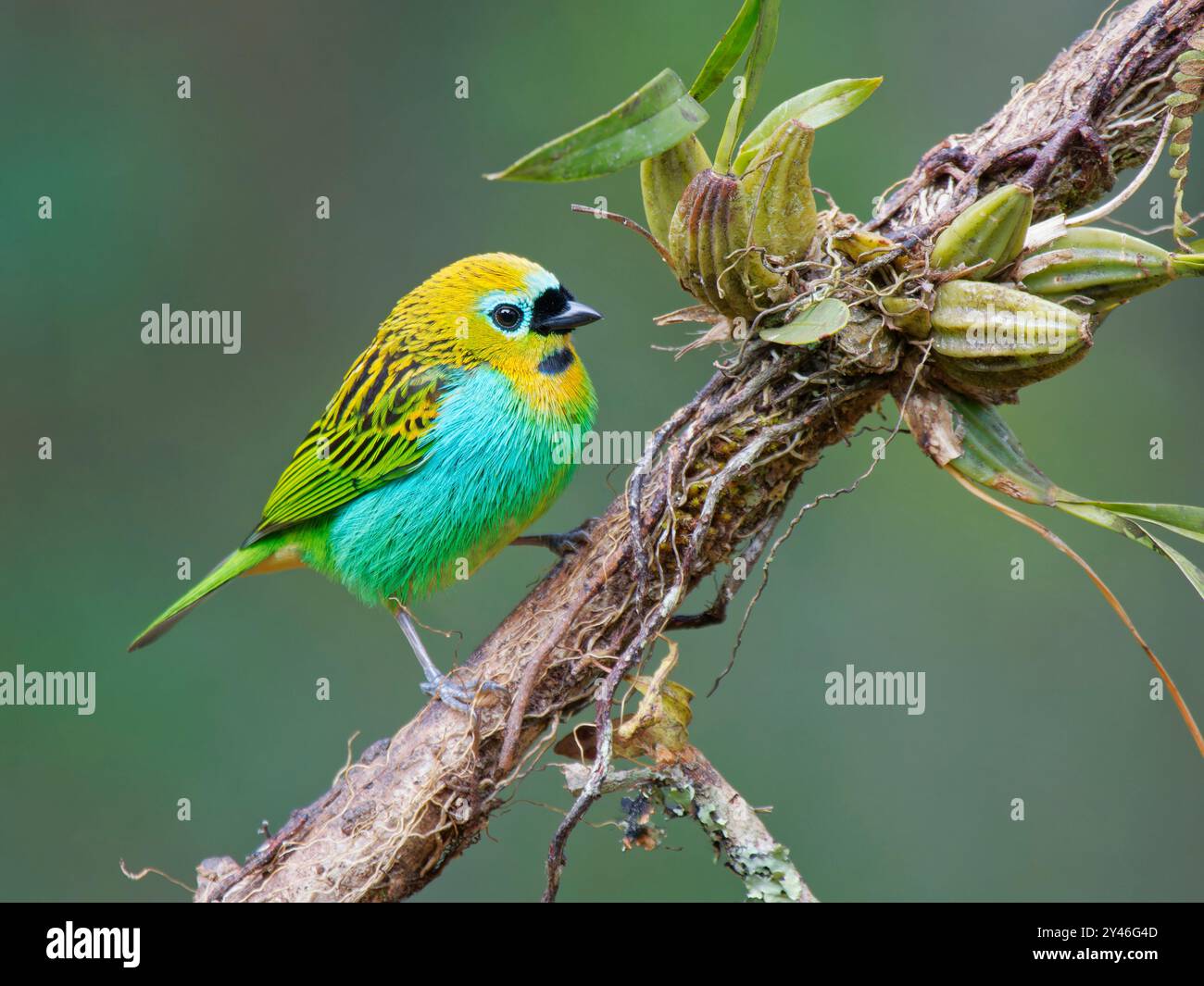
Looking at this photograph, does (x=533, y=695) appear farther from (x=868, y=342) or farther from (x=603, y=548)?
(x=868, y=342)

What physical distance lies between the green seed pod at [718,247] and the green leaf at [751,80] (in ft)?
0.16

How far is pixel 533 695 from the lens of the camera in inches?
94.5

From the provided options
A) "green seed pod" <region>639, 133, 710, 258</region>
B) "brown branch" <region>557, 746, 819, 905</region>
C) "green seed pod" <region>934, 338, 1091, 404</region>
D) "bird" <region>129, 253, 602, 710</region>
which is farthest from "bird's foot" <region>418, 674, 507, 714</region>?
"green seed pod" <region>934, 338, 1091, 404</region>

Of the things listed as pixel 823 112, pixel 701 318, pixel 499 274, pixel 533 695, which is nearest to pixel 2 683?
pixel 499 274

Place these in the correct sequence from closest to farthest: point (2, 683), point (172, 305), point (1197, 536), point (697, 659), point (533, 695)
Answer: point (1197, 536)
point (533, 695)
point (697, 659)
point (2, 683)
point (172, 305)

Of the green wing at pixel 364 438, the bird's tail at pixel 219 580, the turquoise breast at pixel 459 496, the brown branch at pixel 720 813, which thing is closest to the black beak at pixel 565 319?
the turquoise breast at pixel 459 496

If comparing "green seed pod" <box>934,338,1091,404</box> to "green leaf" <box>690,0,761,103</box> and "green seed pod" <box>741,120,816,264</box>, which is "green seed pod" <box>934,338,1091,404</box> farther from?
"green leaf" <box>690,0,761,103</box>

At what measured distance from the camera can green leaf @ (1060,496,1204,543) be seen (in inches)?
84.7

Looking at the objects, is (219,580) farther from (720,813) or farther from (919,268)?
(919,268)

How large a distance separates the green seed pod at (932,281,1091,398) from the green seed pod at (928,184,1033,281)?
0.05 metres

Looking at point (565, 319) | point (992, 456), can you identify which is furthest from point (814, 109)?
point (565, 319)

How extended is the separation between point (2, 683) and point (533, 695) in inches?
156

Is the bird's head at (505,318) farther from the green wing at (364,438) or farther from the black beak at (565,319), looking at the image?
the green wing at (364,438)

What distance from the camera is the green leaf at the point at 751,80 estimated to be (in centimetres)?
216
